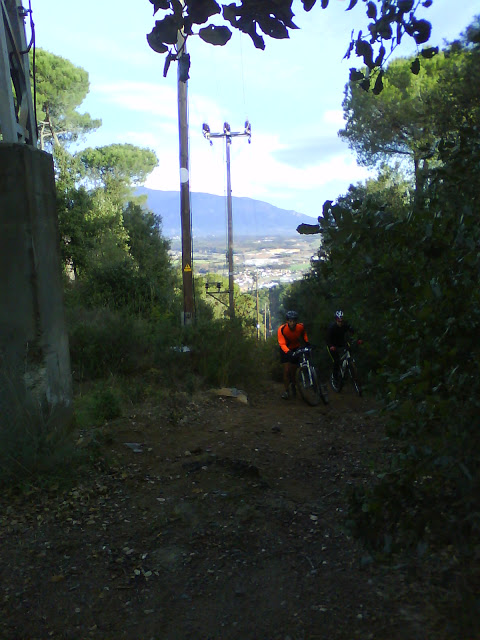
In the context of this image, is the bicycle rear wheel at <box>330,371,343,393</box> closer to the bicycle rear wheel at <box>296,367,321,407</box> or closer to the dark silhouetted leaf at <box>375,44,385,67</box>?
the bicycle rear wheel at <box>296,367,321,407</box>

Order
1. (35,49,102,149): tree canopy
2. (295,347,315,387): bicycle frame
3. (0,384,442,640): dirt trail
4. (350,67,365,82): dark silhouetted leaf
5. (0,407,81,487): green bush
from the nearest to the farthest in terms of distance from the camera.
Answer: (350,67,365,82): dark silhouetted leaf → (0,384,442,640): dirt trail → (0,407,81,487): green bush → (295,347,315,387): bicycle frame → (35,49,102,149): tree canopy

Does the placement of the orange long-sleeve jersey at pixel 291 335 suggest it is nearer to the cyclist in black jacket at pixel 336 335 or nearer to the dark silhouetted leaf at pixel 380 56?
the cyclist in black jacket at pixel 336 335

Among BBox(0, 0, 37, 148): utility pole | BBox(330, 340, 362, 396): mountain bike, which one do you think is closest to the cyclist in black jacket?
BBox(330, 340, 362, 396): mountain bike

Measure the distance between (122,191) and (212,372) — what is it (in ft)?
102

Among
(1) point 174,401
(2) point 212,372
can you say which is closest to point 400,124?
(2) point 212,372

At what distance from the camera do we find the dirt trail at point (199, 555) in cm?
300

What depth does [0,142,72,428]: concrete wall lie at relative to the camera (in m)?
4.88

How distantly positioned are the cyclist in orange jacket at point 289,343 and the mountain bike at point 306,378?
0.35ft

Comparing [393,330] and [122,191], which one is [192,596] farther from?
[122,191]

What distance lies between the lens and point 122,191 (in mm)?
38875

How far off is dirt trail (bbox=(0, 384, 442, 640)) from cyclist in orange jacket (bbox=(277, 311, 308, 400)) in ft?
12.0

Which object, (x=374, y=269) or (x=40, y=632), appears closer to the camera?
(x=374, y=269)

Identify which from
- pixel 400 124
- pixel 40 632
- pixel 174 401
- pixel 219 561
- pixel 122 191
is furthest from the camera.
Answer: pixel 122 191

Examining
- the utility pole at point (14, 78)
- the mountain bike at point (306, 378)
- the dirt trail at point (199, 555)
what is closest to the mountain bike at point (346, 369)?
the mountain bike at point (306, 378)
